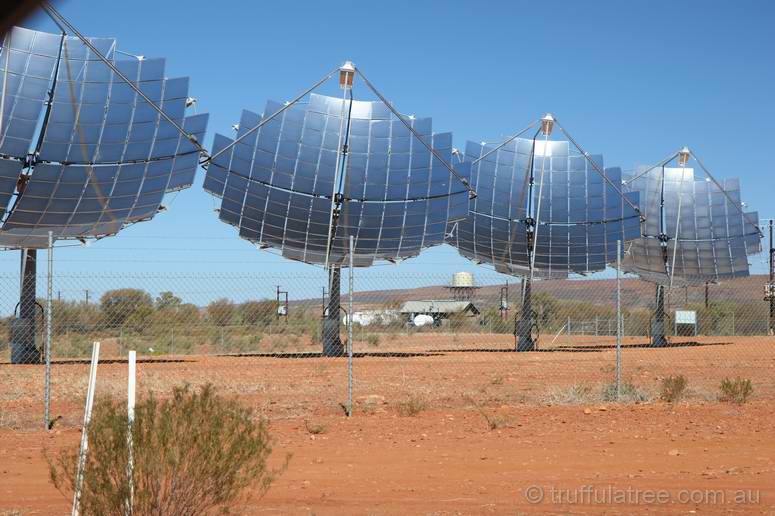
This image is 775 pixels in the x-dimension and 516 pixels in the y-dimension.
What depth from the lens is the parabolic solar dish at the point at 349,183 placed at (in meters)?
29.2

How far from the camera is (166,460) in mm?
6781

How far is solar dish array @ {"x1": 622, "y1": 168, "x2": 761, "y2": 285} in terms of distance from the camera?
138ft

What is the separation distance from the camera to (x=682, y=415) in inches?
571

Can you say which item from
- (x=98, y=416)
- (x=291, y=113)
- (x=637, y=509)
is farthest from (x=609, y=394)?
(x=291, y=113)

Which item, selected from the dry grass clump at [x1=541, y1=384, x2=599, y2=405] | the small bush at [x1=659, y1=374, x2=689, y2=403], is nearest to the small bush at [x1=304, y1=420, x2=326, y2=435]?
the dry grass clump at [x1=541, y1=384, x2=599, y2=405]

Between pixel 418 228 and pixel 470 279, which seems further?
pixel 470 279

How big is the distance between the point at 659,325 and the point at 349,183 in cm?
1798

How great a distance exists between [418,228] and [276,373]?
9084 mm

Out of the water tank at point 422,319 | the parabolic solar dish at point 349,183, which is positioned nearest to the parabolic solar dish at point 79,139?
the parabolic solar dish at point 349,183

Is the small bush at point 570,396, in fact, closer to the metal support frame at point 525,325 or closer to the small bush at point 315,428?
the small bush at point 315,428

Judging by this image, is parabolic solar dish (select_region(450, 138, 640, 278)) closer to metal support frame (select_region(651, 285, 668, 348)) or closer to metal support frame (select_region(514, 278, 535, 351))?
metal support frame (select_region(514, 278, 535, 351))

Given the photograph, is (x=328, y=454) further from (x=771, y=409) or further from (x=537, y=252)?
(x=537, y=252)

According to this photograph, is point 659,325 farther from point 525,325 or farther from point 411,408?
point 411,408

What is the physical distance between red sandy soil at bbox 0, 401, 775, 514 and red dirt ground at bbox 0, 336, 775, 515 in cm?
2
